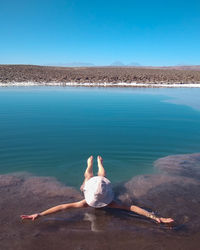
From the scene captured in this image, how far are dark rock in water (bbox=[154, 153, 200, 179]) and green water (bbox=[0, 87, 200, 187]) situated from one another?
28 centimetres

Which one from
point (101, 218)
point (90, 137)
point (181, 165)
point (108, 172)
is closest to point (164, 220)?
point (101, 218)

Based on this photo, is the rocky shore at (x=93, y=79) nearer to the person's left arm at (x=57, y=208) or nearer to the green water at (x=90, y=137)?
the green water at (x=90, y=137)

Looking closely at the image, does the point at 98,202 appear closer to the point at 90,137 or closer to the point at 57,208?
the point at 57,208

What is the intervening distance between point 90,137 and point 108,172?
242 centimetres

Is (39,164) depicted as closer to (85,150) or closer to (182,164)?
(85,150)

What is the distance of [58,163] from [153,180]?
7.52ft

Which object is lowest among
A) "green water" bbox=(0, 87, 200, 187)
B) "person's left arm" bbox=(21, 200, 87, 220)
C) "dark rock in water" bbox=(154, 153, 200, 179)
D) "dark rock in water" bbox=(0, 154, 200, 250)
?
"dark rock in water" bbox=(0, 154, 200, 250)

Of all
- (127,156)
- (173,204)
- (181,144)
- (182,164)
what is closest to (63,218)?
(173,204)

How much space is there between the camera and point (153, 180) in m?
5.45

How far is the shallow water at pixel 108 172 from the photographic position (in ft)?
12.1

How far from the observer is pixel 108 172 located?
5734mm

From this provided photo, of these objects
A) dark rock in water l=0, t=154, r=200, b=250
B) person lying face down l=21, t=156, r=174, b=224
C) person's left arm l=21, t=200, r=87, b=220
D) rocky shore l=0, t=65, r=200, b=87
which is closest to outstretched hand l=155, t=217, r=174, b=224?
person lying face down l=21, t=156, r=174, b=224

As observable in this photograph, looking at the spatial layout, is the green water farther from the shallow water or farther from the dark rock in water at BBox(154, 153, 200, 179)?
the dark rock in water at BBox(154, 153, 200, 179)

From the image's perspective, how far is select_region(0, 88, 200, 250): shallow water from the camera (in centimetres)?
368
